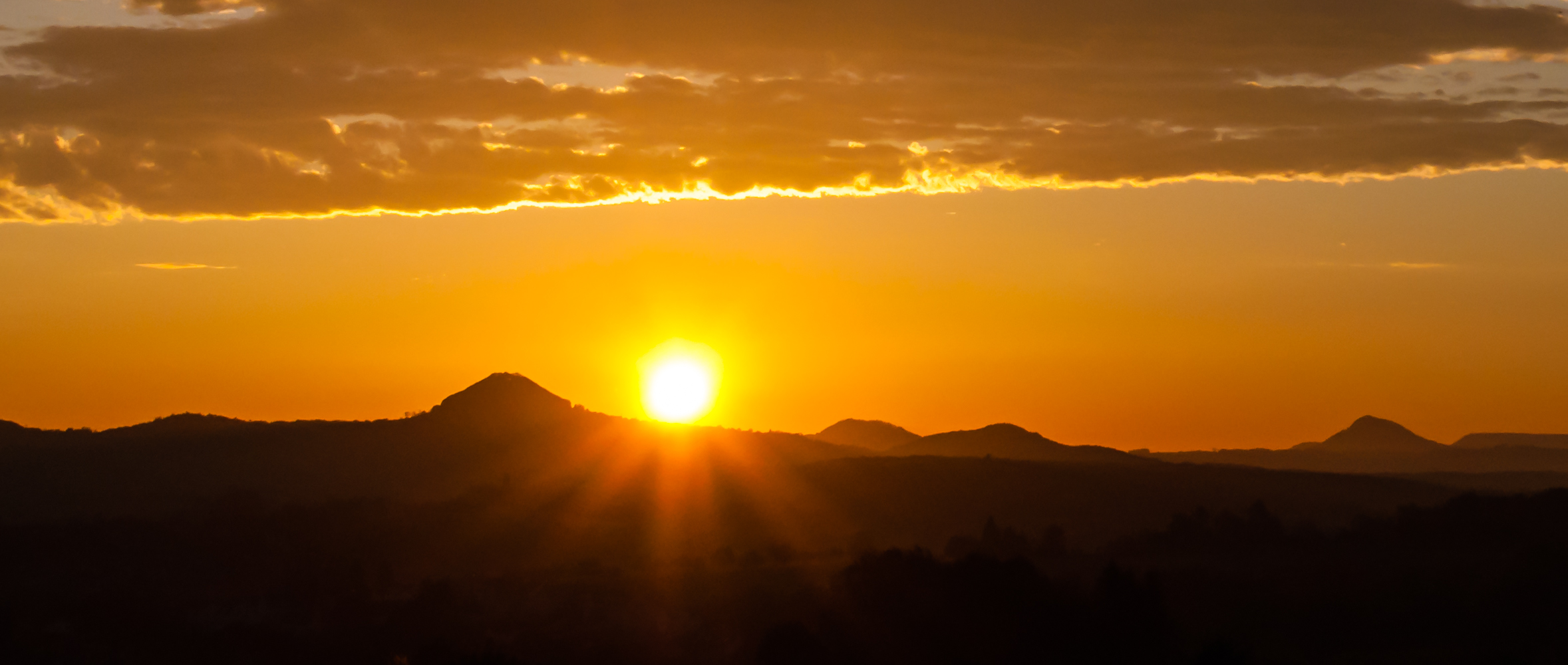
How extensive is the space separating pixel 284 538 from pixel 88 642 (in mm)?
50575

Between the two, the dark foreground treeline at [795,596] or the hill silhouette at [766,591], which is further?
the hill silhouette at [766,591]

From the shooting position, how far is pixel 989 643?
86.3 m

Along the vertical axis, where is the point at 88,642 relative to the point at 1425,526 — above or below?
below

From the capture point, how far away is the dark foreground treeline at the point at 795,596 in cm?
8469

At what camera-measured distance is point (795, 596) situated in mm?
117438

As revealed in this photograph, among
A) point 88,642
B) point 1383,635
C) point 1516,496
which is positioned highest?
point 1516,496

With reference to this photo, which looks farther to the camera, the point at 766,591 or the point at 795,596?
the point at 766,591

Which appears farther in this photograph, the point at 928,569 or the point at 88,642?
the point at 88,642

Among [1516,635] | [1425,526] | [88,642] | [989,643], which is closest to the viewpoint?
[1516,635]

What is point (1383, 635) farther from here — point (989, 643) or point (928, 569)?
point (928, 569)

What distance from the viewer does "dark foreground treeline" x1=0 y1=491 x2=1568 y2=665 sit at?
84.7m

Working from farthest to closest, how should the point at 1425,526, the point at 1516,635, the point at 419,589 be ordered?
the point at 419,589 → the point at 1425,526 → the point at 1516,635

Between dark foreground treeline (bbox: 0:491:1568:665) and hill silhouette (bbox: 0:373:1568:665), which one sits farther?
hill silhouette (bbox: 0:373:1568:665)

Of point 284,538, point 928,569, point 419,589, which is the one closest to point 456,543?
point 284,538
